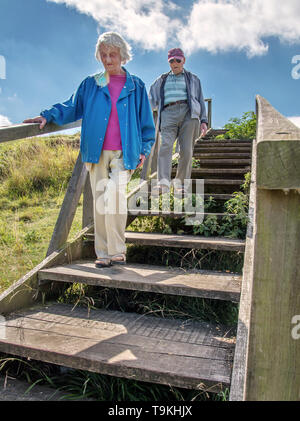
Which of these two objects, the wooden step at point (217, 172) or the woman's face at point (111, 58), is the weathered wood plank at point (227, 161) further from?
the woman's face at point (111, 58)

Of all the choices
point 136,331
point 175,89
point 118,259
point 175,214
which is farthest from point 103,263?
point 175,89

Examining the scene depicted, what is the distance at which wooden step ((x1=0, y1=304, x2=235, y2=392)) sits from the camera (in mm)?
1804

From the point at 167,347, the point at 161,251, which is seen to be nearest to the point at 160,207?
the point at 161,251

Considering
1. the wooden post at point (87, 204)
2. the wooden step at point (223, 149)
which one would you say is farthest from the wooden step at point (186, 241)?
the wooden step at point (223, 149)

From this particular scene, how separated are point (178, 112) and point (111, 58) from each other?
180cm

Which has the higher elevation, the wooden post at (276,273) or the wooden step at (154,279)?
the wooden post at (276,273)

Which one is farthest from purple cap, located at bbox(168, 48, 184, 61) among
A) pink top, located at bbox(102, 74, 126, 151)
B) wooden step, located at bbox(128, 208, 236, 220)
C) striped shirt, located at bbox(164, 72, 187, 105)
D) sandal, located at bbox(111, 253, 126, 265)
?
sandal, located at bbox(111, 253, 126, 265)

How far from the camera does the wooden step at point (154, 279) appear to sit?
2361mm

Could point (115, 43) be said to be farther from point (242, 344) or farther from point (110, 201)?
point (242, 344)

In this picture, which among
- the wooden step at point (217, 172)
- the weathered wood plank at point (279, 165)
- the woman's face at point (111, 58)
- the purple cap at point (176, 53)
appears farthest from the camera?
the wooden step at point (217, 172)

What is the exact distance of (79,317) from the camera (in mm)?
2504

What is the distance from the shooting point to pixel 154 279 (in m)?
2.59

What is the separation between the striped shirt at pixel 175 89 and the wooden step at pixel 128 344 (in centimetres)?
289

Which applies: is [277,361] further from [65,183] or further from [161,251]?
[65,183]
